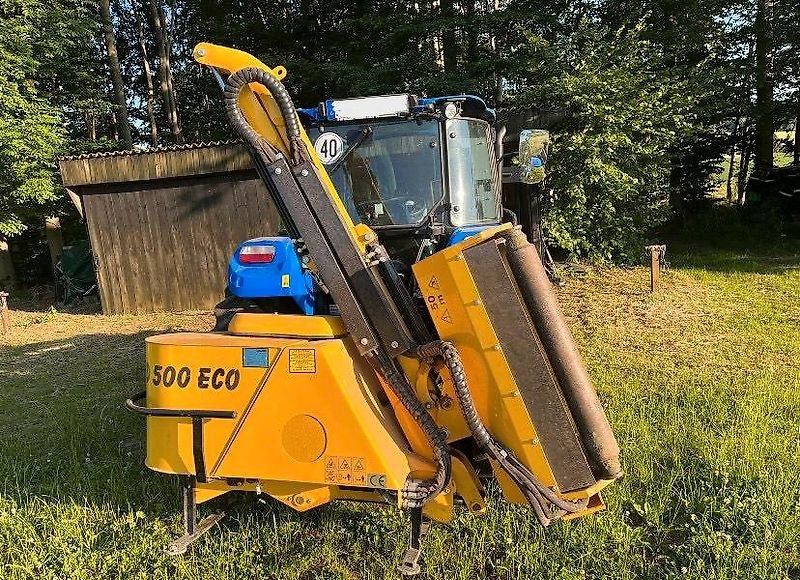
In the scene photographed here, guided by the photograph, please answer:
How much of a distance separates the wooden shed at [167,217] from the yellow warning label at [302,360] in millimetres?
7737

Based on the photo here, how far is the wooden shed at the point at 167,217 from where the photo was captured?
9711 millimetres

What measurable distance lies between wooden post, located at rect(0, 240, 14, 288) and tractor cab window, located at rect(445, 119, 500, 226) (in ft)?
40.8

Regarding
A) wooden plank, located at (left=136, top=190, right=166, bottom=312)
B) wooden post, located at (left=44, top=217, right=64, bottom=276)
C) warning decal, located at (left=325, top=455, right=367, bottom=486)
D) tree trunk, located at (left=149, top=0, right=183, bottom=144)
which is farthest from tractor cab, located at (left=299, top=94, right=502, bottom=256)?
tree trunk, located at (left=149, top=0, right=183, bottom=144)

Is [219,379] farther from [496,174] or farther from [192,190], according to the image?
[192,190]

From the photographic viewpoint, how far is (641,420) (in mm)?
3961

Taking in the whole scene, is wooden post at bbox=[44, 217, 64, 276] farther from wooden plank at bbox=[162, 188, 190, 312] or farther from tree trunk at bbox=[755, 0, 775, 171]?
tree trunk at bbox=[755, 0, 775, 171]

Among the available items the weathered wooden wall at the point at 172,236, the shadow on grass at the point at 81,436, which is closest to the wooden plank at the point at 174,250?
the weathered wooden wall at the point at 172,236

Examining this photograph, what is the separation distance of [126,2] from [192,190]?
15363 mm

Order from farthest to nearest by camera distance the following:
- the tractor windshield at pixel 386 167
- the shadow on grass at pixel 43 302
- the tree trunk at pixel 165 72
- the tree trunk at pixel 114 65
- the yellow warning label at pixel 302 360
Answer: the tree trunk at pixel 165 72 → the tree trunk at pixel 114 65 → the shadow on grass at pixel 43 302 → the tractor windshield at pixel 386 167 → the yellow warning label at pixel 302 360

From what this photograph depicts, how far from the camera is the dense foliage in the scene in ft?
31.8

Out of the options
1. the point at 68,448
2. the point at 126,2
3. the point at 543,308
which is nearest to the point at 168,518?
the point at 68,448

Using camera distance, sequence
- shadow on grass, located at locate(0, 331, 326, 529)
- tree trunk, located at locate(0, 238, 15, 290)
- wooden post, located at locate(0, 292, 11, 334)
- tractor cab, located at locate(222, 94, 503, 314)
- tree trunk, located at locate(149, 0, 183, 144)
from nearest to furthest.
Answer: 1. shadow on grass, located at locate(0, 331, 326, 529)
2. tractor cab, located at locate(222, 94, 503, 314)
3. wooden post, located at locate(0, 292, 11, 334)
4. tree trunk, located at locate(0, 238, 15, 290)
5. tree trunk, located at locate(149, 0, 183, 144)

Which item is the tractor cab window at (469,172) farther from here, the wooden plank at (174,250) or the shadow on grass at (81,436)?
the wooden plank at (174,250)

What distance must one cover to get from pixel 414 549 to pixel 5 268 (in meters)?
13.8
